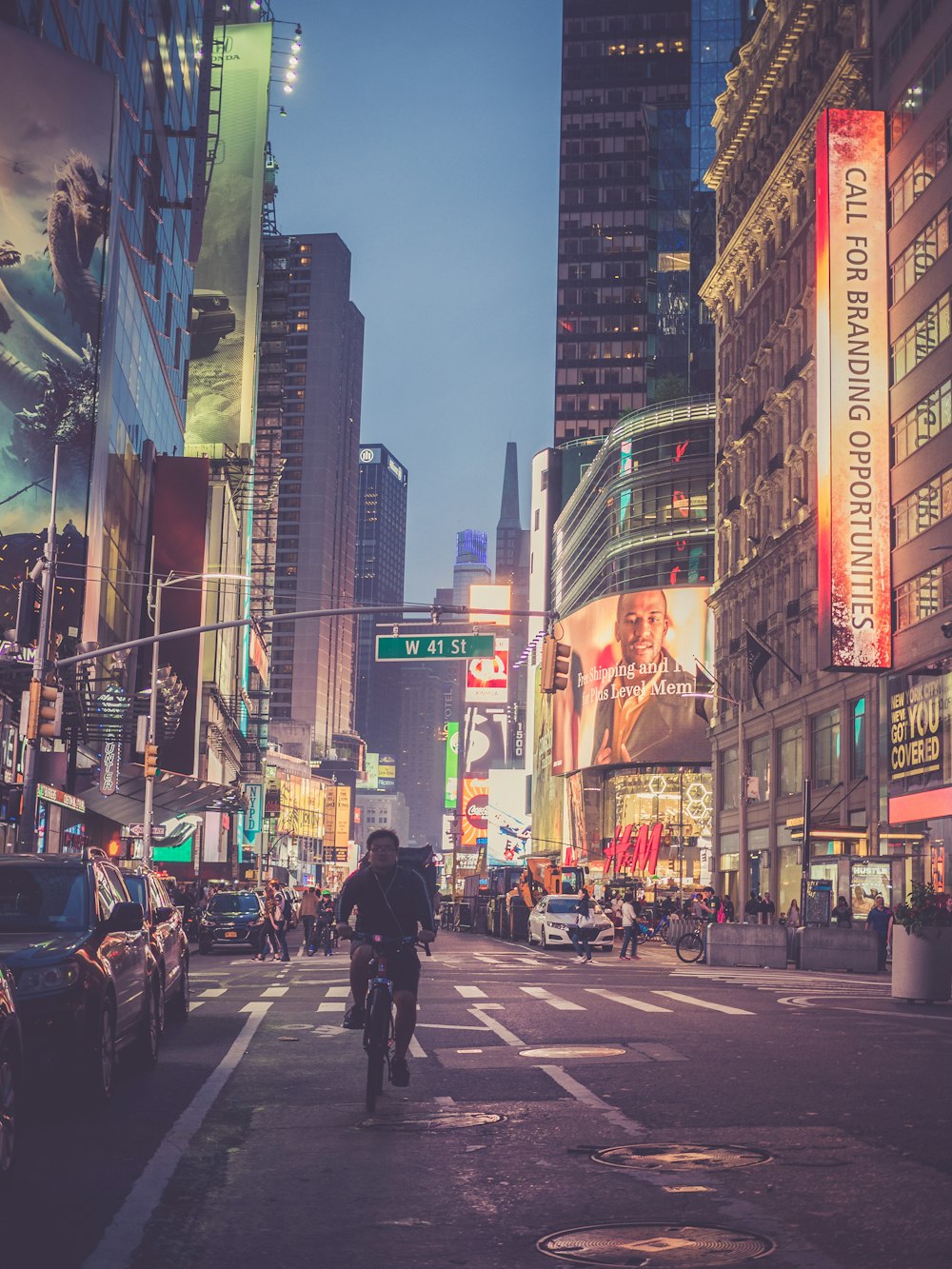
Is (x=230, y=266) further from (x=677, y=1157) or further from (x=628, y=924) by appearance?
(x=677, y=1157)

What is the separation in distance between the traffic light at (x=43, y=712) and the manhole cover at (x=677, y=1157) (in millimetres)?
18308

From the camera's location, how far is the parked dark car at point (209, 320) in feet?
338

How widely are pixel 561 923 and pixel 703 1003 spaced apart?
81.2 feet

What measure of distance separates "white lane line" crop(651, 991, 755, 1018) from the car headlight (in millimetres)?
11134

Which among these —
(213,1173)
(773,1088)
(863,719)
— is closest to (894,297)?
(863,719)

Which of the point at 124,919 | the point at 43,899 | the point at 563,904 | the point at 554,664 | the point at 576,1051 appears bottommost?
the point at 576,1051

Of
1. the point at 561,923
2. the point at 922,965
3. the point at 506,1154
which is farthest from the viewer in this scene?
the point at 561,923

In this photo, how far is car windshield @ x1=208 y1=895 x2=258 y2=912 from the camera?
132ft

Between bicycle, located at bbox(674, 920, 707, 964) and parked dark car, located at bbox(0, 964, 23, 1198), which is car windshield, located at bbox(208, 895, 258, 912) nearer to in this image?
bicycle, located at bbox(674, 920, 707, 964)

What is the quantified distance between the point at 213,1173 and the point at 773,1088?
16.6 feet

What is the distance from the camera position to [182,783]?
5869 centimetres

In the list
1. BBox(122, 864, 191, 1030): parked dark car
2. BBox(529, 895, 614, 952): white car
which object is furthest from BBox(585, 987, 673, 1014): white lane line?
BBox(529, 895, 614, 952): white car

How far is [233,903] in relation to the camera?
40.3 meters

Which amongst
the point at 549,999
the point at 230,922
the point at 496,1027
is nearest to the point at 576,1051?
the point at 496,1027
